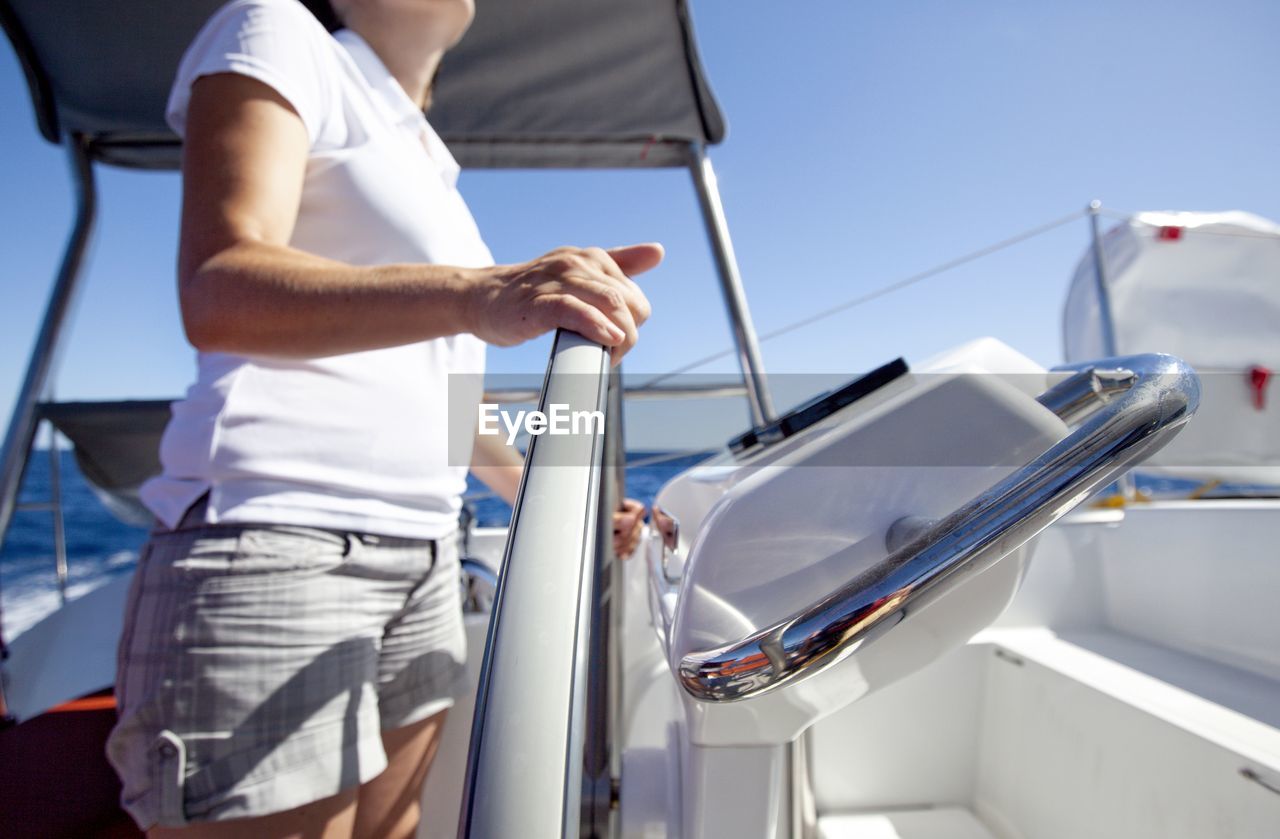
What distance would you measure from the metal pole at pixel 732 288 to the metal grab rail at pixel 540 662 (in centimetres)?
119

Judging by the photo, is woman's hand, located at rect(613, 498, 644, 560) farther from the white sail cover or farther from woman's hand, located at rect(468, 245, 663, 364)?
the white sail cover

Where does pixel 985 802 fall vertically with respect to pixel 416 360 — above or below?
below

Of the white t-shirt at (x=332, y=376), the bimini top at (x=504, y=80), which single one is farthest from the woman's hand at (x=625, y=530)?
the bimini top at (x=504, y=80)

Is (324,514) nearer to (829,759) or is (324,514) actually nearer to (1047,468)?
(1047,468)

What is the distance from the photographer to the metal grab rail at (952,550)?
29 centimetres

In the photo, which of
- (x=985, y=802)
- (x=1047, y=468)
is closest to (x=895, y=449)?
(x=1047, y=468)

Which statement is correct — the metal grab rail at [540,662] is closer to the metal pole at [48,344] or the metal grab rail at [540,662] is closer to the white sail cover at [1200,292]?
the metal pole at [48,344]

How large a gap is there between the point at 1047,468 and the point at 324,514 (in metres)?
0.51

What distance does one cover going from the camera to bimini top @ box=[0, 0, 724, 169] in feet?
4.00

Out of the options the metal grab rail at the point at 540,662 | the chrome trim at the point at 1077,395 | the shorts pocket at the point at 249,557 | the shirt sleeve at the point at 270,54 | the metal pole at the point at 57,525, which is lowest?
the metal pole at the point at 57,525

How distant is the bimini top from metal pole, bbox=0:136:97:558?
69 mm

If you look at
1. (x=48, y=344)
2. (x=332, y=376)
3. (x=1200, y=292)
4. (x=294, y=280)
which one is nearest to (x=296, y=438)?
(x=332, y=376)

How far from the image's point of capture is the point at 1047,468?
12.7 inches

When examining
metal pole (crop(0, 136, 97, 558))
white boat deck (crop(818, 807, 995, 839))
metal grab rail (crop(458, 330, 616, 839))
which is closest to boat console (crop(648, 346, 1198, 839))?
metal grab rail (crop(458, 330, 616, 839))
